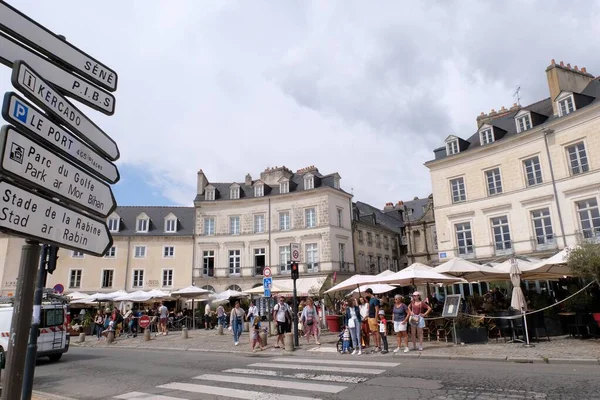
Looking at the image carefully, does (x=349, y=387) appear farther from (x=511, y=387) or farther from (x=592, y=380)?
(x=592, y=380)

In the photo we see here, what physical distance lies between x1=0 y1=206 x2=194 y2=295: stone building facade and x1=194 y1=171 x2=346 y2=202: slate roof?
442 centimetres

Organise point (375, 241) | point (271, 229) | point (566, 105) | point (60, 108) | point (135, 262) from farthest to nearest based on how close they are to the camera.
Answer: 1. point (375, 241)
2. point (135, 262)
3. point (271, 229)
4. point (566, 105)
5. point (60, 108)

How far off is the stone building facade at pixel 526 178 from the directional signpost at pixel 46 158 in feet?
81.8

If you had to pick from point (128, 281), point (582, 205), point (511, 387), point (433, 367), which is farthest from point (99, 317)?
point (582, 205)

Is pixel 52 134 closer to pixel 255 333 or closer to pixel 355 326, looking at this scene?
pixel 355 326

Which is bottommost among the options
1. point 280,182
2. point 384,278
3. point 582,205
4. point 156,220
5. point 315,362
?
point 315,362

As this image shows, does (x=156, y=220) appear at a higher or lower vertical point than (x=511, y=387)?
higher

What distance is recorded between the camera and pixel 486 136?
27188 mm

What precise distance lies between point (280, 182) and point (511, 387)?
32966mm

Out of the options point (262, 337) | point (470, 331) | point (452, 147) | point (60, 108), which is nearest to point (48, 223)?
point (60, 108)

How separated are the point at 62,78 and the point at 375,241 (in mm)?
41214

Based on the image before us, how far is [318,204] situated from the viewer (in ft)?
119

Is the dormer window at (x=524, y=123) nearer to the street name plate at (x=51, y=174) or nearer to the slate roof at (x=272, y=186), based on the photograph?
the slate roof at (x=272, y=186)

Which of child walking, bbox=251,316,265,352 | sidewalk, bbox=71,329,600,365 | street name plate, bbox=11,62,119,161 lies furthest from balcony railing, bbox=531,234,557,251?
street name plate, bbox=11,62,119,161
